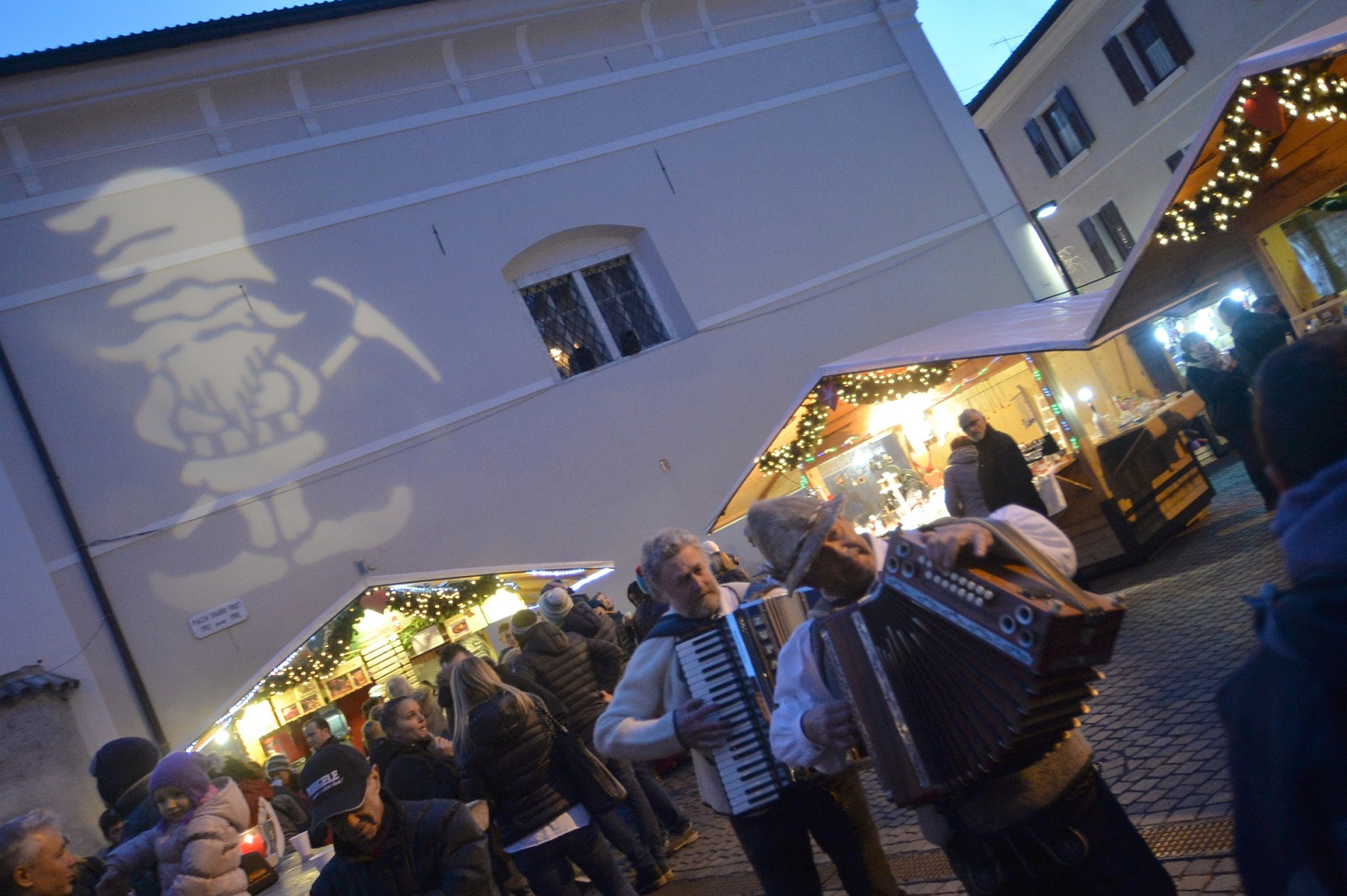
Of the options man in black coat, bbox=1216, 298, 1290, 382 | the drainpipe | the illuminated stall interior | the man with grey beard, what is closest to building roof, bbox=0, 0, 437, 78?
the drainpipe

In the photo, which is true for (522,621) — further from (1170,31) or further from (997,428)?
(1170,31)

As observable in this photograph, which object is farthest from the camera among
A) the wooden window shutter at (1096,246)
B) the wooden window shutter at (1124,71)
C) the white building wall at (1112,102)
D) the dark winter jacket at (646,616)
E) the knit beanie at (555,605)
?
the wooden window shutter at (1096,246)

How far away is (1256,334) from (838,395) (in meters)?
3.33

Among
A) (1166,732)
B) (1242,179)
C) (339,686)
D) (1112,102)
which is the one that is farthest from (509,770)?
(1112,102)

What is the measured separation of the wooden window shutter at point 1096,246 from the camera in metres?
21.2

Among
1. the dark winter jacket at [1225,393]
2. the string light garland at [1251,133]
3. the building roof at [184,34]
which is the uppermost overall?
the building roof at [184,34]

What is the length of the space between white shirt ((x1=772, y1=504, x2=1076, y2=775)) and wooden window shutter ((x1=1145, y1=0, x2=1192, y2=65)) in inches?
697

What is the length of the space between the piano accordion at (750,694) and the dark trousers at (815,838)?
0.62 feet

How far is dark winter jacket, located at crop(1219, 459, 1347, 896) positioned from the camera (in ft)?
4.28

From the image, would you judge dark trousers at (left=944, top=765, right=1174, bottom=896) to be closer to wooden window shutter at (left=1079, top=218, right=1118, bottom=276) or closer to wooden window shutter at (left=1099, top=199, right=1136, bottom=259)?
wooden window shutter at (left=1099, top=199, right=1136, bottom=259)

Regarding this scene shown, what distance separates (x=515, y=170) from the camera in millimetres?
12031

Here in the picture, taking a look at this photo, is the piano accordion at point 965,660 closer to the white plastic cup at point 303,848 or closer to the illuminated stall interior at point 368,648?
the white plastic cup at point 303,848

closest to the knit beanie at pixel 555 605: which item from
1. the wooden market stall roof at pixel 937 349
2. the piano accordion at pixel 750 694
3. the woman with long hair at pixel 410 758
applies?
the woman with long hair at pixel 410 758

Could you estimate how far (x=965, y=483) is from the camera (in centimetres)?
774
